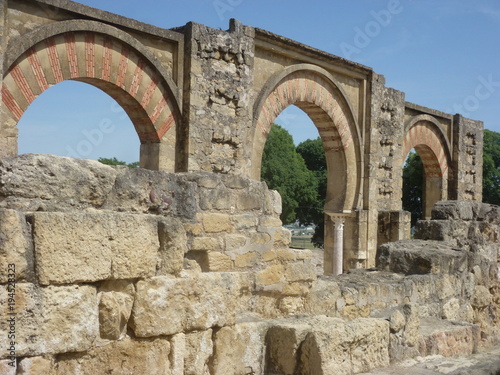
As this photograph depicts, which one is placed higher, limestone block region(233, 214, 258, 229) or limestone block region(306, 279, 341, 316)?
limestone block region(233, 214, 258, 229)

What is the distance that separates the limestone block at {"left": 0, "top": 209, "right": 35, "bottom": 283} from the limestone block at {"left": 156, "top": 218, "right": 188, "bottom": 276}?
2.15ft

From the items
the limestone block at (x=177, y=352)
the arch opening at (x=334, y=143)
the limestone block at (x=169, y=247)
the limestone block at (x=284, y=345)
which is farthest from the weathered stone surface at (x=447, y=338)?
the arch opening at (x=334, y=143)

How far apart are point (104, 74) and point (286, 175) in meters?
20.3

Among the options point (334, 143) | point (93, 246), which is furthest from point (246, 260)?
point (334, 143)

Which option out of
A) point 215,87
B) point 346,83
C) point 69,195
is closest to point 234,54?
point 215,87

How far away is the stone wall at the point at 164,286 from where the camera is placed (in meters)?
2.39

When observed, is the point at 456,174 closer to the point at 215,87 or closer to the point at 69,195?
the point at 215,87

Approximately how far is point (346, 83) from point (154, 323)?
8783mm

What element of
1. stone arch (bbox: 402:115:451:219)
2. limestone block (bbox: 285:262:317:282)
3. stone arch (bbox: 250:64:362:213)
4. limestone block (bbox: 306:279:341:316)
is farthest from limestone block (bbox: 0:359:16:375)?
stone arch (bbox: 402:115:451:219)

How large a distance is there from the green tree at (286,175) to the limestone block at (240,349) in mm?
22810

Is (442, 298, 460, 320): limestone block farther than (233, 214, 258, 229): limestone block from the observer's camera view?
Yes

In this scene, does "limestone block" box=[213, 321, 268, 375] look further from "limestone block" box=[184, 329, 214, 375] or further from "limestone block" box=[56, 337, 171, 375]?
"limestone block" box=[56, 337, 171, 375]

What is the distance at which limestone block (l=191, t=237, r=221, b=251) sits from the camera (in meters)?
3.33

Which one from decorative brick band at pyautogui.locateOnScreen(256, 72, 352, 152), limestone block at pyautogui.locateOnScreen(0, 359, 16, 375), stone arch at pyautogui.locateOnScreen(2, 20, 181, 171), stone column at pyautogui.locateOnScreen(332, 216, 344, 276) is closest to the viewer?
limestone block at pyautogui.locateOnScreen(0, 359, 16, 375)
